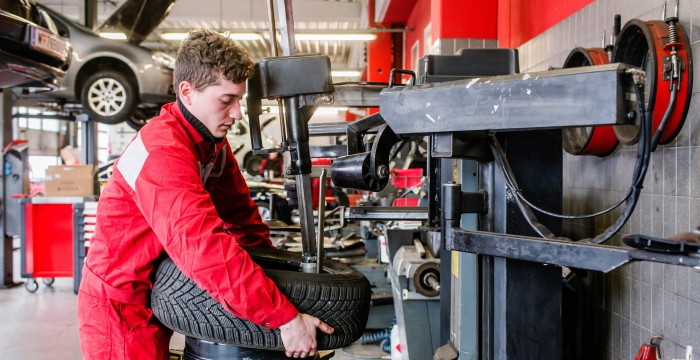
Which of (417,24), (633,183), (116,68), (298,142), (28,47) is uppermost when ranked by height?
(417,24)

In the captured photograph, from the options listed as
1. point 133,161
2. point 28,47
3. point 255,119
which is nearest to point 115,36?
point 28,47

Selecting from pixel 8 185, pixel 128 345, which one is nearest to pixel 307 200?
pixel 128 345

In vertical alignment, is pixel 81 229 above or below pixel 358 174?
below

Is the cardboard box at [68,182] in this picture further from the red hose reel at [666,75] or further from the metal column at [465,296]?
the red hose reel at [666,75]

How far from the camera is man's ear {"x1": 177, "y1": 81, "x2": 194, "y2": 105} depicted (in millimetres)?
1433

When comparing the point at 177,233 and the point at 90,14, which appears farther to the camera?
the point at 90,14

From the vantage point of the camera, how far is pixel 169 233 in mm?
1233

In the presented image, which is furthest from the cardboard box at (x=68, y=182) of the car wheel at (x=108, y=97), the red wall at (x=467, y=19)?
the red wall at (x=467, y=19)

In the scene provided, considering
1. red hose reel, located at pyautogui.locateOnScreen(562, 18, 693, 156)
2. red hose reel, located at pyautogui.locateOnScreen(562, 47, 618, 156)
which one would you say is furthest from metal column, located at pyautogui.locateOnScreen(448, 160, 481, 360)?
red hose reel, located at pyautogui.locateOnScreen(562, 47, 618, 156)

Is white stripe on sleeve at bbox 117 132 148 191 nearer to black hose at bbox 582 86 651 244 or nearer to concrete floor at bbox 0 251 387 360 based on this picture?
black hose at bbox 582 86 651 244

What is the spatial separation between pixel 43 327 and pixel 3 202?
5.93 ft

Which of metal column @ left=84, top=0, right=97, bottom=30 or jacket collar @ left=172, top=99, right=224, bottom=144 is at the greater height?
metal column @ left=84, top=0, right=97, bottom=30

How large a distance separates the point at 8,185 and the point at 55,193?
49 centimetres

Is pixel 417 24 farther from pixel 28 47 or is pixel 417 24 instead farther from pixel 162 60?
pixel 28 47
